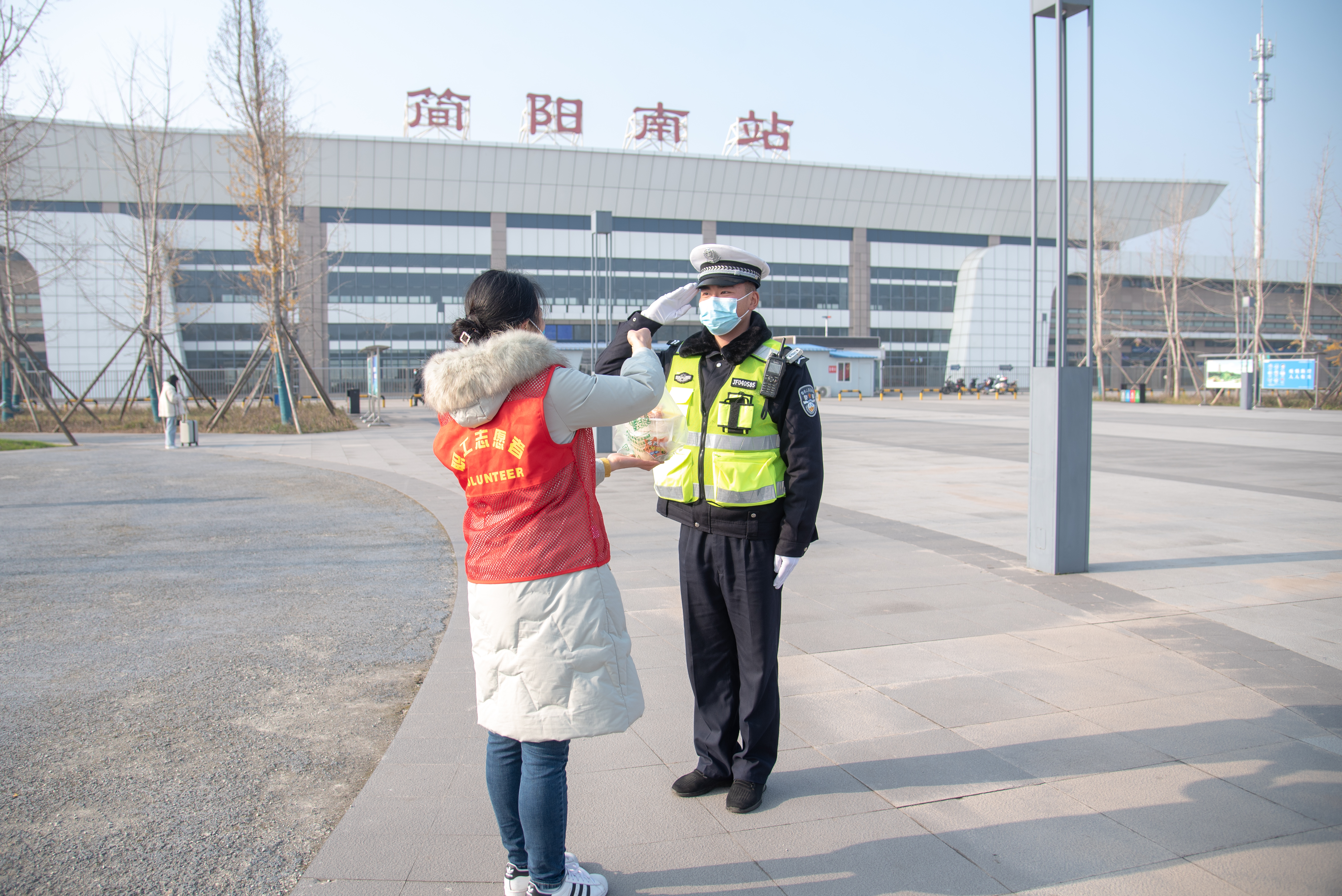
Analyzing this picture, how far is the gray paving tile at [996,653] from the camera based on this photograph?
4297 millimetres

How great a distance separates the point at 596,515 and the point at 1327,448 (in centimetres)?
1769

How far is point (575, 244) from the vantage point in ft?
177

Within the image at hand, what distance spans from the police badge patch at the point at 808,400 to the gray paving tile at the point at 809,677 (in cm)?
148

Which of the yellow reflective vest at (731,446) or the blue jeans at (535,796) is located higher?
the yellow reflective vest at (731,446)

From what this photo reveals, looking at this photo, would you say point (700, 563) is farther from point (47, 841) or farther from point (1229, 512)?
point (1229, 512)

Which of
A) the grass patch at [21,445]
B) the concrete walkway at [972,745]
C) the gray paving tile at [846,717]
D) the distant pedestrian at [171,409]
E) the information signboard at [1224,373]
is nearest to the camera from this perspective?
the concrete walkway at [972,745]

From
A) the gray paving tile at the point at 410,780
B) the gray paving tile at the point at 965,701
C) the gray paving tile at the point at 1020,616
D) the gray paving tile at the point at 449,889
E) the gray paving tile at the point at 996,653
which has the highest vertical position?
the gray paving tile at the point at 1020,616

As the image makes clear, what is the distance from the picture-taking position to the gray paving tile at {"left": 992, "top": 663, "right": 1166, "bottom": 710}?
12.5ft

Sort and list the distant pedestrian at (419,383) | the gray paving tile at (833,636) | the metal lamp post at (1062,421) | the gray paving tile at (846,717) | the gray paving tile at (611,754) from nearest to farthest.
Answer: the distant pedestrian at (419,383), the gray paving tile at (611,754), the gray paving tile at (846,717), the gray paving tile at (833,636), the metal lamp post at (1062,421)

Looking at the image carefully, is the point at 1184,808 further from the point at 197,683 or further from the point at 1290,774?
the point at 197,683

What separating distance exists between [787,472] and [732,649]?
2.24 feet

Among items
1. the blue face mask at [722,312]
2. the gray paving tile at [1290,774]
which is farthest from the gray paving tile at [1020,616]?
the blue face mask at [722,312]

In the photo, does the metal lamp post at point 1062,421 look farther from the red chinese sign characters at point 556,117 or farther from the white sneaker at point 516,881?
the red chinese sign characters at point 556,117

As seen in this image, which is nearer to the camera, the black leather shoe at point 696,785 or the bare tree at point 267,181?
the black leather shoe at point 696,785
